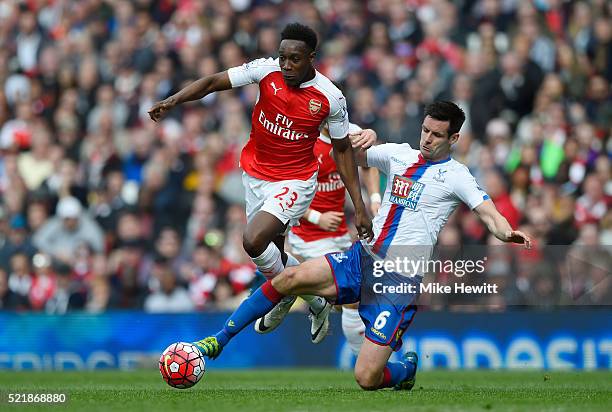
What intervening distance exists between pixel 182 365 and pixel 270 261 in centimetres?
150

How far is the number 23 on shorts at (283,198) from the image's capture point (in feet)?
34.3

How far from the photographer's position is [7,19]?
21.1 meters

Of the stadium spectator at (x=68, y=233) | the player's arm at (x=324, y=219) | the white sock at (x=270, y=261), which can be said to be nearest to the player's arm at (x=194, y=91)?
the white sock at (x=270, y=261)

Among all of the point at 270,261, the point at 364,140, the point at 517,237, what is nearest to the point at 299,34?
the point at 364,140

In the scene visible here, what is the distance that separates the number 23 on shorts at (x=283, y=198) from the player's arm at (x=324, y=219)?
1634 millimetres

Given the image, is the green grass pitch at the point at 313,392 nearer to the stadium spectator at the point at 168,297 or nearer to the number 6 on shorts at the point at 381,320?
the number 6 on shorts at the point at 381,320

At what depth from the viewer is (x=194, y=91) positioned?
10.1m

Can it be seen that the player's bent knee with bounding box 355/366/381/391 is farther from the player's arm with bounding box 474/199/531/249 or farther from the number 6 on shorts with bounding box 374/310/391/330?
the player's arm with bounding box 474/199/531/249

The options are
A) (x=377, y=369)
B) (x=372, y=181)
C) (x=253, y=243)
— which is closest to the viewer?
(x=377, y=369)

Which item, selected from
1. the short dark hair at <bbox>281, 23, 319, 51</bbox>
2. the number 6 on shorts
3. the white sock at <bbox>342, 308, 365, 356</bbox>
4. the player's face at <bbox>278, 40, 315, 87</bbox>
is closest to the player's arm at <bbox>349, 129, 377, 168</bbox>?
the player's face at <bbox>278, 40, 315, 87</bbox>

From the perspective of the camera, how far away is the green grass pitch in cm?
844

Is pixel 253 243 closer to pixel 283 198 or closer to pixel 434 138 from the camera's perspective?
pixel 283 198

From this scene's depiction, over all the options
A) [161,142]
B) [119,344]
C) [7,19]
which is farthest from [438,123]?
[7,19]

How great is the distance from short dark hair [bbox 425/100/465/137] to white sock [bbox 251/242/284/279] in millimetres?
1803
